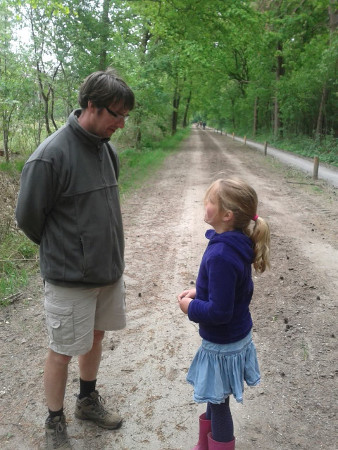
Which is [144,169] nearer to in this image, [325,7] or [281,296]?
[281,296]

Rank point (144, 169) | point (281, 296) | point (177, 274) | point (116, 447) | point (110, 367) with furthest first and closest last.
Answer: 1. point (144, 169)
2. point (177, 274)
3. point (281, 296)
4. point (110, 367)
5. point (116, 447)

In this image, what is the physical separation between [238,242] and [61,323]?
3.56 feet

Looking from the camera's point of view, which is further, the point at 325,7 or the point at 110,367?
the point at 325,7

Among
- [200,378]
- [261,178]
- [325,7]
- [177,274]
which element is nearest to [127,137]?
[261,178]

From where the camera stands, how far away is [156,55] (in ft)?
62.1

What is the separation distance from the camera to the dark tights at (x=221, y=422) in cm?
205

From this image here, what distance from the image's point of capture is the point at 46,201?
77.9 inches

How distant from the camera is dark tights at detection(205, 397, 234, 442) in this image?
2051 mm

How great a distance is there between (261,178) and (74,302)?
12.1 meters

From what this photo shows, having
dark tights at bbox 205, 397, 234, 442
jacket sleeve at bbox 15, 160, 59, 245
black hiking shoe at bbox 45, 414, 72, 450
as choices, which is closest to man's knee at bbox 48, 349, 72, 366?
black hiking shoe at bbox 45, 414, 72, 450

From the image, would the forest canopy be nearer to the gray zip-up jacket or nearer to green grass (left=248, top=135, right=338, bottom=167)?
green grass (left=248, top=135, right=338, bottom=167)

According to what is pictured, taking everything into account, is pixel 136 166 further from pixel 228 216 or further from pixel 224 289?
pixel 224 289

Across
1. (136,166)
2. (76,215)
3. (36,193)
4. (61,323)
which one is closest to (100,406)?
(61,323)

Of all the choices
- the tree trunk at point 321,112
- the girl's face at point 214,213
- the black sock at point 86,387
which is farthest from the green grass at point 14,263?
the tree trunk at point 321,112
